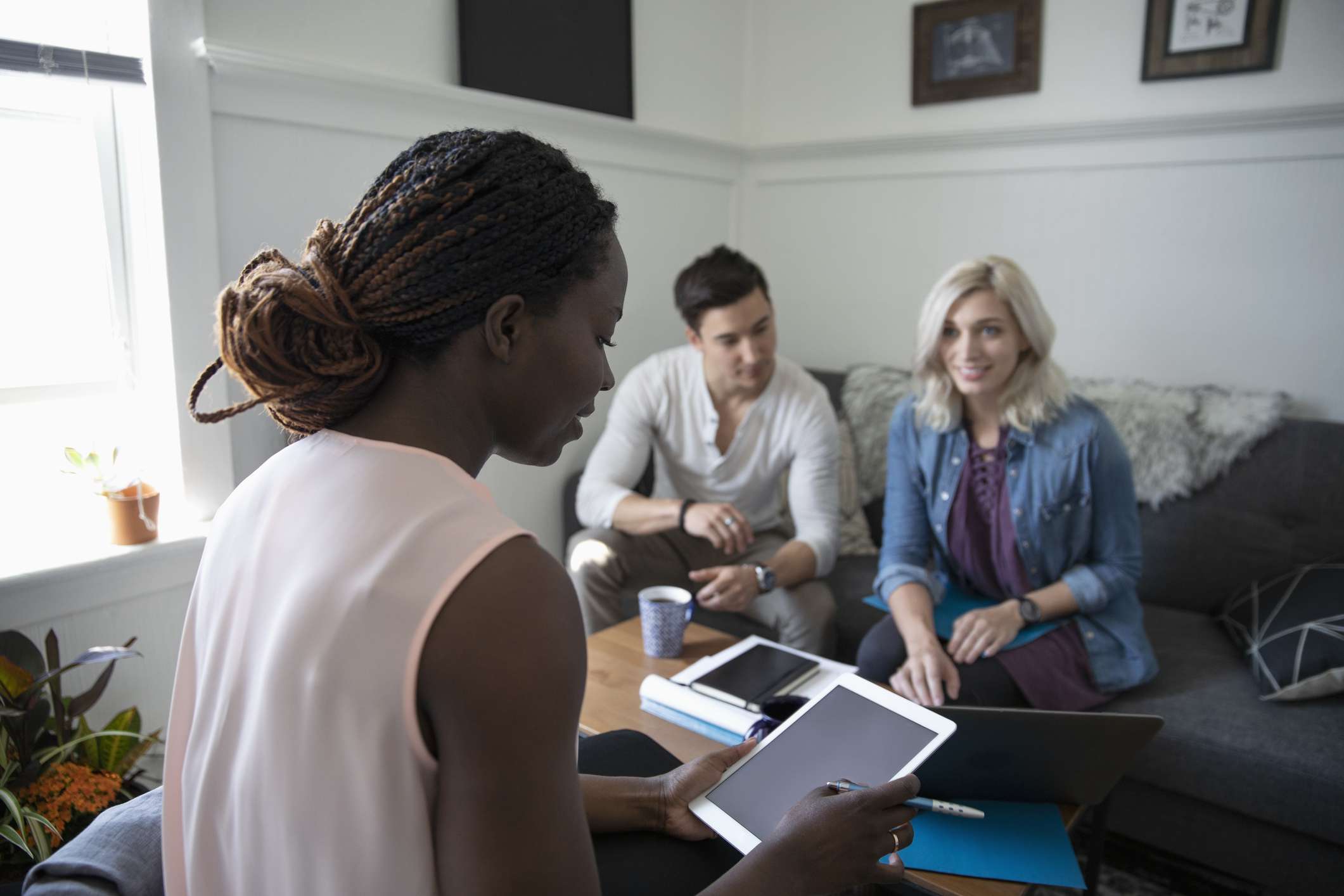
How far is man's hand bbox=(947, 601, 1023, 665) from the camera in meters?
1.62

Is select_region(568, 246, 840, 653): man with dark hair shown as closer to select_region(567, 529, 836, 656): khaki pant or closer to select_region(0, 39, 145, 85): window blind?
select_region(567, 529, 836, 656): khaki pant

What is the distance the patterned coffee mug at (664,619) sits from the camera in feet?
4.93

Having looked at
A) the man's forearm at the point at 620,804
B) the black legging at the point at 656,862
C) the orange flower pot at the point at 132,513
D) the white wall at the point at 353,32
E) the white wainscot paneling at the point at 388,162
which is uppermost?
the white wall at the point at 353,32

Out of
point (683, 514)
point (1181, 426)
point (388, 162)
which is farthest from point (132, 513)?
point (1181, 426)

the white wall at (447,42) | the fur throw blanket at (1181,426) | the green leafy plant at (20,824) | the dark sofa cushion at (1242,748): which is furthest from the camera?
the fur throw blanket at (1181,426)

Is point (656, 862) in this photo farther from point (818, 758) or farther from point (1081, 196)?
point (1081, 196)

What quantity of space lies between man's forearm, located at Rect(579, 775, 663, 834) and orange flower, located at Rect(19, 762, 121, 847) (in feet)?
2.72

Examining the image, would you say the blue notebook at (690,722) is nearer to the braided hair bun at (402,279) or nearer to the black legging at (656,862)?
the black legging at (656,862)

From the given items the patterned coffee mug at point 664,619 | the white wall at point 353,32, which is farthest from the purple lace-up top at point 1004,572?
the white wall at point 353,32

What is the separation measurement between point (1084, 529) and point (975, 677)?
Answer: 0.39 meters

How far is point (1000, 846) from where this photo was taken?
1.04 metres

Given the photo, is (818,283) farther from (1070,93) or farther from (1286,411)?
(1286,411)

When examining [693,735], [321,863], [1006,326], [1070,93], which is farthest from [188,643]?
[1070,93]

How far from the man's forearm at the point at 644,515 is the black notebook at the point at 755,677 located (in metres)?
0.67
